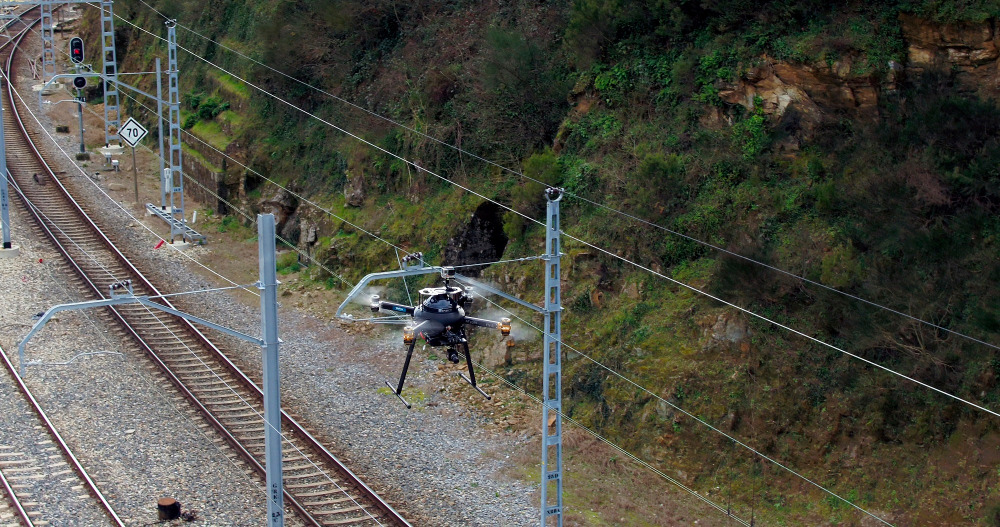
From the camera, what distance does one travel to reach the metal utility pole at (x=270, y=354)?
1366 centimetres

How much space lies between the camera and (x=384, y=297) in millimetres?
26984

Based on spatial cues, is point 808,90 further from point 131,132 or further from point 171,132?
point 131,132

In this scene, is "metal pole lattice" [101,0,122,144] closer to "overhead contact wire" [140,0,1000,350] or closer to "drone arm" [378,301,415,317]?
"overhead contact wire" [140,0,1000,350]

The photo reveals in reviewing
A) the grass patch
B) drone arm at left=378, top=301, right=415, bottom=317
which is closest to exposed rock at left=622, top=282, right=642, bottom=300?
drone arm at left=378, top=301, right=415, bottom=317

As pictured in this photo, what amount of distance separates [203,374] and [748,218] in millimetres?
12299

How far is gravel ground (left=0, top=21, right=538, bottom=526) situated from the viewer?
1888cm

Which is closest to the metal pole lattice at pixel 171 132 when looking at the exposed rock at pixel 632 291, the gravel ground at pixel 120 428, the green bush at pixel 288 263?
the green bush at pixel 288 263

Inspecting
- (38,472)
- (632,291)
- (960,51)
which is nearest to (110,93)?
(38,472)

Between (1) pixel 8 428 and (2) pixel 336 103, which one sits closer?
(1) pixel 8 428

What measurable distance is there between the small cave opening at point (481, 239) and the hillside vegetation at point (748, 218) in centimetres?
34

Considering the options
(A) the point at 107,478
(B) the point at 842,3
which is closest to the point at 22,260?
(A) the point at 107,478

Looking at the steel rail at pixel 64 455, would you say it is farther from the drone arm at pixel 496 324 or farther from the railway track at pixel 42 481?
the drone arm at pixel 496 324

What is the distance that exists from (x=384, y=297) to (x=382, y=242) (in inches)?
81.0

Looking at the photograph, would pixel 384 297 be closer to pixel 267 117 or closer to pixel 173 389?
pixel 173 389
